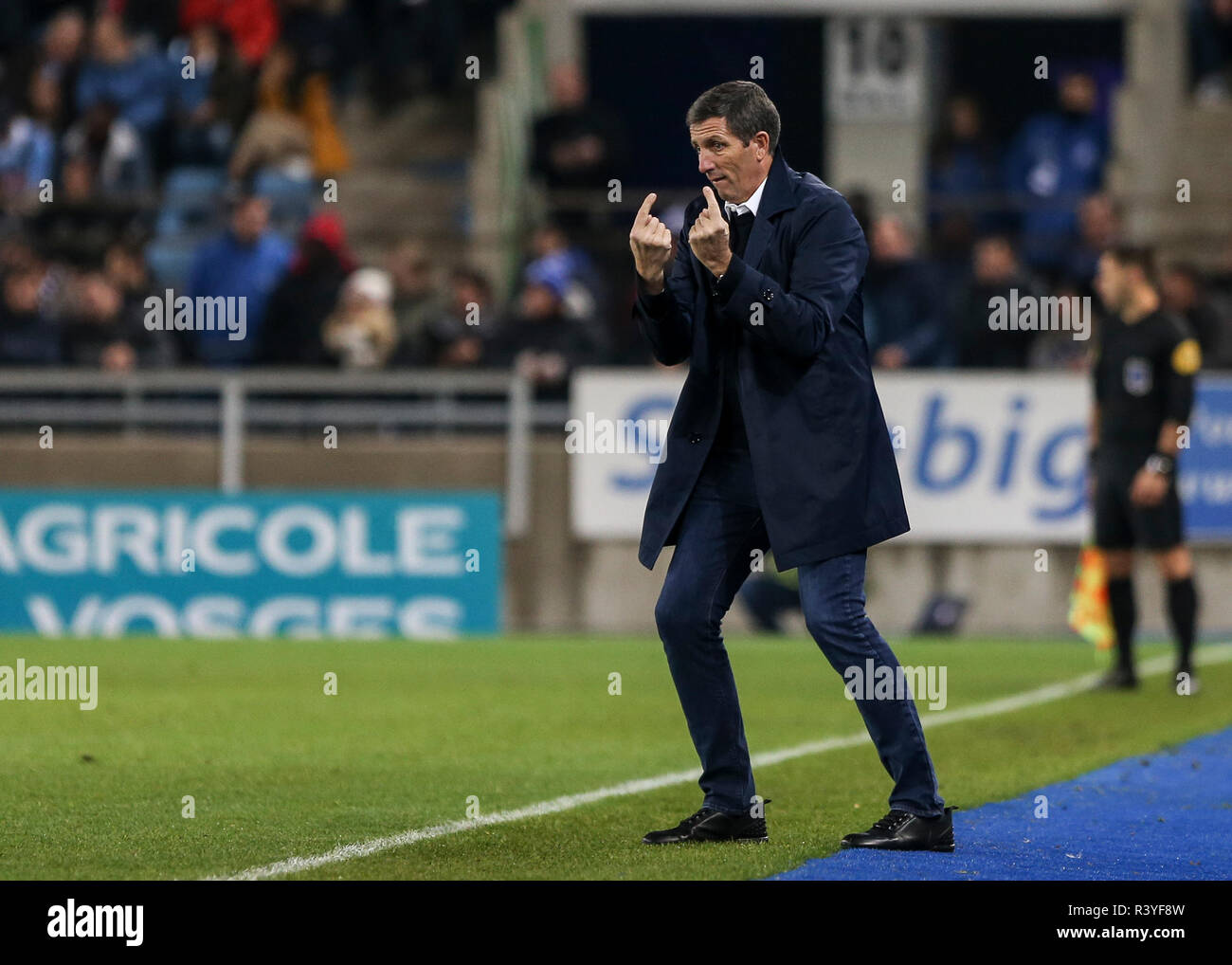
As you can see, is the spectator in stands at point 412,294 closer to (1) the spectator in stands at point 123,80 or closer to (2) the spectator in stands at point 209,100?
(2) the spectator in stands at point 209,100

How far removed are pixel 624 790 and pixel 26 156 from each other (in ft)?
46.1

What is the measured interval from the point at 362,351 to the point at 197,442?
1442 mm

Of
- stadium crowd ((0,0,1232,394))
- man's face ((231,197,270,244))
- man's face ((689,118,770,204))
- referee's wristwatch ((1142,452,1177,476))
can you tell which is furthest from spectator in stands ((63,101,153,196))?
man's face ((689,118,770,204))

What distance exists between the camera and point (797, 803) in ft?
27.3

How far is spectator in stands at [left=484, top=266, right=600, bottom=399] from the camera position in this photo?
18.1 meters

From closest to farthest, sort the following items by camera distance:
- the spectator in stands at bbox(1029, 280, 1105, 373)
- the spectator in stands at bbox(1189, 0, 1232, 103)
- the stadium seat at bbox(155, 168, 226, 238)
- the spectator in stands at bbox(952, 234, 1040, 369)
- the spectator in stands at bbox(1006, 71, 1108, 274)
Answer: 1. the spectator in stands at bbox(952, 234, 1040, 369)
2. the spectator in stands at bbox(1029, 280, 1105, 373)
3. the stadium seat at bbox(155, 168, 226, 238)
4. the spectator in stands at bbox(1006, 71, 1108, 274)
5. the spectator in stands at bbox(1189, 0, 1232, 103)

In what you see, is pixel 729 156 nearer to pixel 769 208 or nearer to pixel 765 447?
pixel 769 208

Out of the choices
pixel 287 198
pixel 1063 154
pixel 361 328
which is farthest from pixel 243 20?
pixel 1063 154

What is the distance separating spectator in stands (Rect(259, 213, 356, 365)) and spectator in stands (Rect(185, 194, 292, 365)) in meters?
0.15

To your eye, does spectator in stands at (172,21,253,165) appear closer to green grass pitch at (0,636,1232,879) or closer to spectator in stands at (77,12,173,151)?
spectator in stands at (77,12,173,151)
